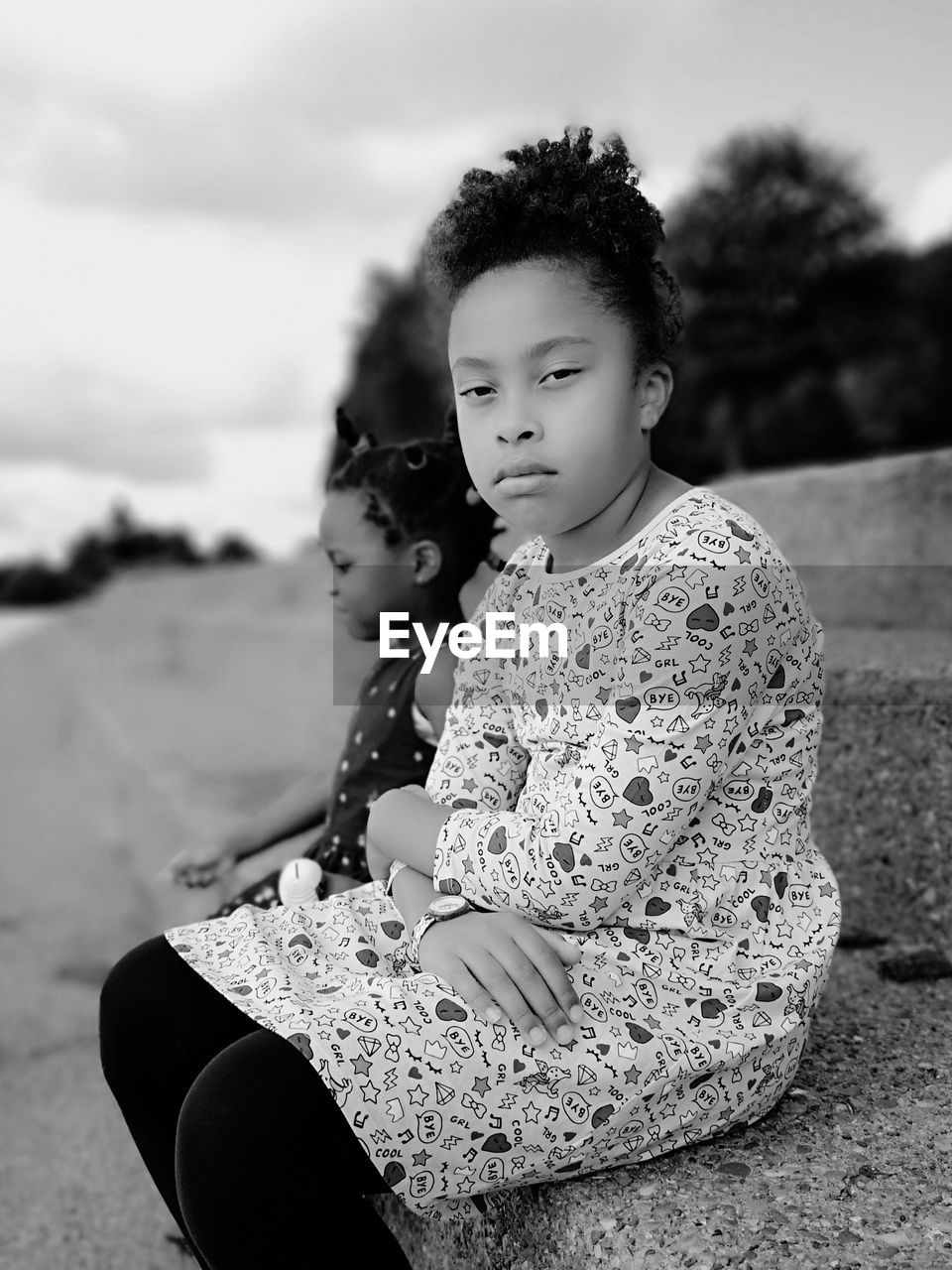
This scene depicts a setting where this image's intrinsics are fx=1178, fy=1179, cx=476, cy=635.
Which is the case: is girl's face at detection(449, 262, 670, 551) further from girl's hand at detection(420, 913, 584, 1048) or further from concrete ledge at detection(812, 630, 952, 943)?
concrete ledge at detection(812, 630, 952, 943)

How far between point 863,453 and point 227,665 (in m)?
12.4

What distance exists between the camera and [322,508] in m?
1.89

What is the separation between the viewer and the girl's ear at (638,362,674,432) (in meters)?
1.31

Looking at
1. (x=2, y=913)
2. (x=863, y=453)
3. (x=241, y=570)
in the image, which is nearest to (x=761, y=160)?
(x=863, y=453)

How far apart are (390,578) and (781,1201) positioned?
1.02 m

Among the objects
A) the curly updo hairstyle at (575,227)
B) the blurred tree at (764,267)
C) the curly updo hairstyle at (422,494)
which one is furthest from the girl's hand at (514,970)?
the blurred tree at (764,267)

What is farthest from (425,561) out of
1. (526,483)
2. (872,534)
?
(872,534)

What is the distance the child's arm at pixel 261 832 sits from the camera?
1977 millimetres

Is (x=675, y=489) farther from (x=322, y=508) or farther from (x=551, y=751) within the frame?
(x=322, y=508)

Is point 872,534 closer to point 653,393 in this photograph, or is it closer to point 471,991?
point 653,393

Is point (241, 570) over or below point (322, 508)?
below

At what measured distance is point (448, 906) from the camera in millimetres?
1255

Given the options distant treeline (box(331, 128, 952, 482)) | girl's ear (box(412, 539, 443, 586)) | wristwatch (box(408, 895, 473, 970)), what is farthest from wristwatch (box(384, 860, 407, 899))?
distant treeline (box(331, 128, 952, 482))

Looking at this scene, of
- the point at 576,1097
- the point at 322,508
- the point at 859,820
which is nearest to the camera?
the point at 576,1097
